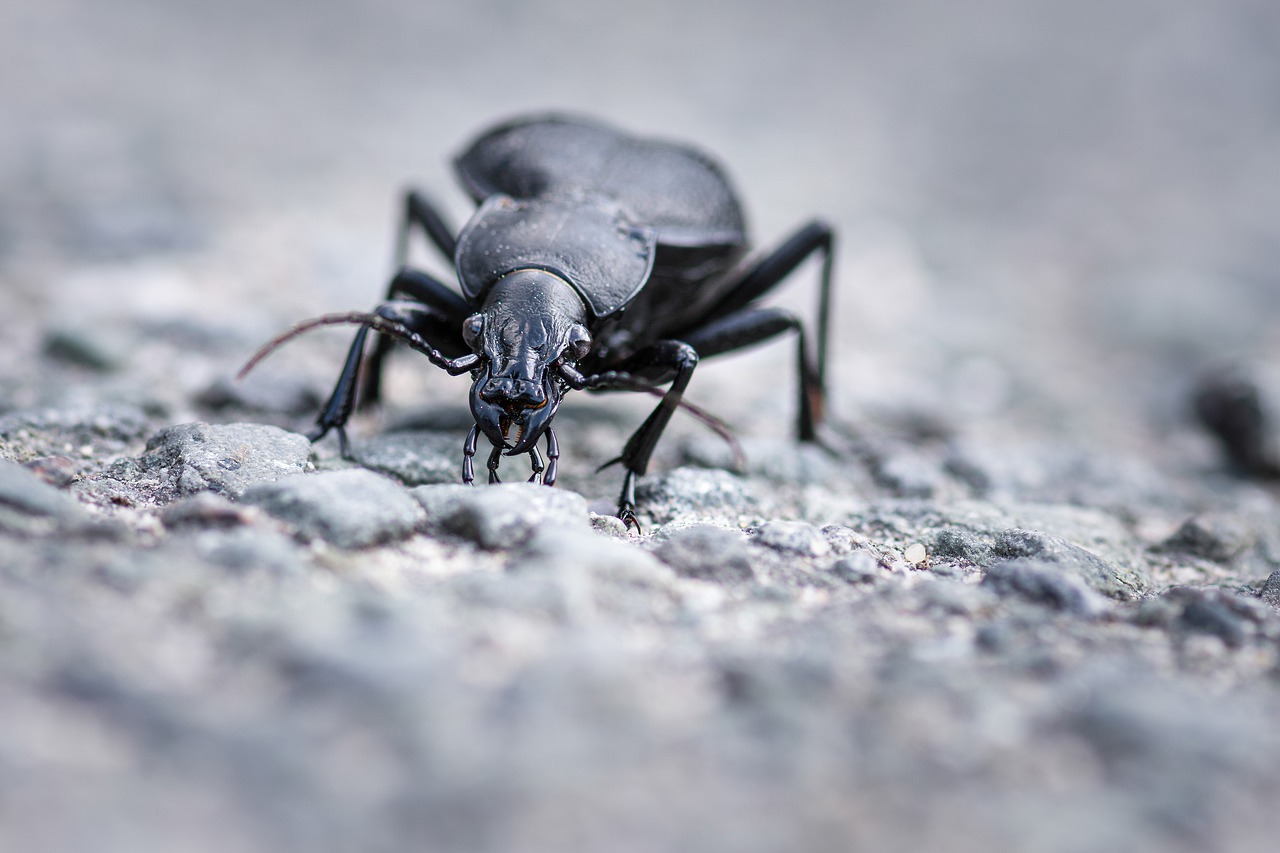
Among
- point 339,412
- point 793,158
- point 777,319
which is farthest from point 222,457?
point 793,158

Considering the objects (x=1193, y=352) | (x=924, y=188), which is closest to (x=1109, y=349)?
(x=1193, y=352)

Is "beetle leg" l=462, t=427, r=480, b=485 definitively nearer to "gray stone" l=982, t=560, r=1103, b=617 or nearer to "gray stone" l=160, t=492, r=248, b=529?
"gray stone" l=160, t=492, r=248, b=529

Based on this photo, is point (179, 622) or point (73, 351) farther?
point (73, 351)

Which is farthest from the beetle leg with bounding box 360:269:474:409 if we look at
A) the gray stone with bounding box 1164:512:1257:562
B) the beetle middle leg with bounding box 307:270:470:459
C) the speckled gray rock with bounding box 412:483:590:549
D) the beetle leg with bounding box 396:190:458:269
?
the gray stone with bounding box 1164:512:1257:562

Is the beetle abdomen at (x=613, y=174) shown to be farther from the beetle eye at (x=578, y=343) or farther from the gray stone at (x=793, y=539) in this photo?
the gray stone at (x=793, y=539)

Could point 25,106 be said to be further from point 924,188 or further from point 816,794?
point 816,794

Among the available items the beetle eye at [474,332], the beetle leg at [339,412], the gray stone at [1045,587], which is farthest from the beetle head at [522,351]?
the gray stone at [1045,587]
